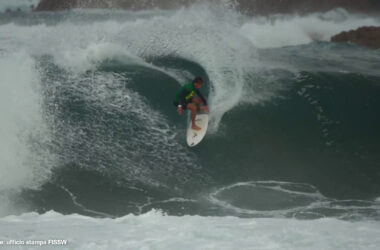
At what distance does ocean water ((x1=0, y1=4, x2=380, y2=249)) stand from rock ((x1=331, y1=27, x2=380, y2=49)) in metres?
5.79

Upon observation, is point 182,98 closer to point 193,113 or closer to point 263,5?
point 193,113

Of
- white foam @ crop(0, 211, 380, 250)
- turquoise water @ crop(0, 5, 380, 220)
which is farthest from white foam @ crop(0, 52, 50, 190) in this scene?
white foam @ crop(0, 211, 380, 250)

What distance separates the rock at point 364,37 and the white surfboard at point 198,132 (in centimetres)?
1266

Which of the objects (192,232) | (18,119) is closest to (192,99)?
(192,232)

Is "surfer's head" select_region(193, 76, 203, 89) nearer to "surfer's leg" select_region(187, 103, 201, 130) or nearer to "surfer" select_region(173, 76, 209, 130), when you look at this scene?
"surfer" select_region(173, 76, 209, 130)

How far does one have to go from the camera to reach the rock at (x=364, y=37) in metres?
19.8

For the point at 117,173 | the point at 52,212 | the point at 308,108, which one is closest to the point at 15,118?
the point at 117,173

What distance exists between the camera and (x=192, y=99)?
8984 millimetres

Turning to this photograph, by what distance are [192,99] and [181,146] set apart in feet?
3.32

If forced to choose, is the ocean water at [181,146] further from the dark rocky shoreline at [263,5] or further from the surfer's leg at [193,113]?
the dark rocky shoreline at [263,5]

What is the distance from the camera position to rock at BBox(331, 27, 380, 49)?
1977 centimetres

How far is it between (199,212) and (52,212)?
2235 millimetres

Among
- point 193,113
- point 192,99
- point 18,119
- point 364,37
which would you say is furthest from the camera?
point 364,37

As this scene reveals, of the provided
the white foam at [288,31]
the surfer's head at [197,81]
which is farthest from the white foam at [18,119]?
the white foam at [288,31]
